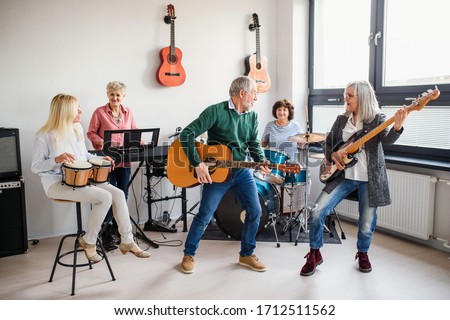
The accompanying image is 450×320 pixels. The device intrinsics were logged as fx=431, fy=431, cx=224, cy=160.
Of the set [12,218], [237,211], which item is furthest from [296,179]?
[12,218]

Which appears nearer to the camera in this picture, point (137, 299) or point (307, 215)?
point (137, 299)

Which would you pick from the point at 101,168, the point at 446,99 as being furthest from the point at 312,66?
the point at 101,168

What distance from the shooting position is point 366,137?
9.43 ft

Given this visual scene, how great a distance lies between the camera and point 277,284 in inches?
118

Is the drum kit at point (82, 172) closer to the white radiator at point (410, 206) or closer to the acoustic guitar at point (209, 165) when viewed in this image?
the acoustic guitar at point (209, 165)

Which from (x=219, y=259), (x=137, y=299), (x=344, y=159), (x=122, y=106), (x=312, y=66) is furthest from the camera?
(x=312, y=66)

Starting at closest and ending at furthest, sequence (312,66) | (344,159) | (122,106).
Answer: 1. (344,159)
2. (122,106)
3. (312,66)

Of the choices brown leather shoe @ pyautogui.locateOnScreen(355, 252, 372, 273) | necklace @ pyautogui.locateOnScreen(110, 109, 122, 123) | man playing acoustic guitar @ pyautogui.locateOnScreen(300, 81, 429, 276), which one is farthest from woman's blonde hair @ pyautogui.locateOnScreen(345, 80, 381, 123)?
necklace @ pyautogui.locateOnScreen(110, 109, 122, 123)

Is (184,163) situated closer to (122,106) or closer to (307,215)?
(122,106)

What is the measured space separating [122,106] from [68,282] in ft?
5.40

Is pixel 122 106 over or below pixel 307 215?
over

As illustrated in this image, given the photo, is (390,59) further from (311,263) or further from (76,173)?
(76,173)

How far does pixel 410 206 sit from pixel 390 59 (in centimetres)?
144

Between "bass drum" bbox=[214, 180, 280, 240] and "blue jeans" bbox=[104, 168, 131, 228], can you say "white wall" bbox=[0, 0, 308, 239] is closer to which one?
"blue jeans" bbox=[104, 168, 131, 228]
